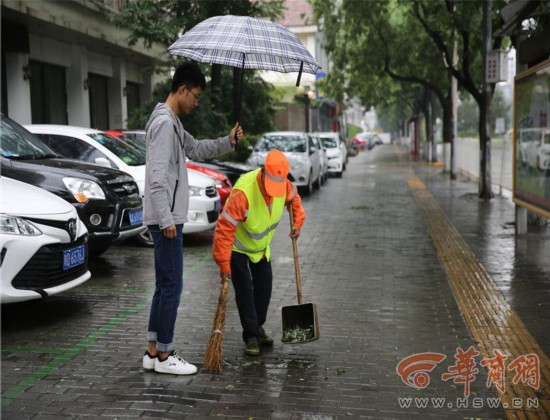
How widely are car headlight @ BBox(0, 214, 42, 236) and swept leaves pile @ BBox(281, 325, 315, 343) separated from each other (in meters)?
2.19

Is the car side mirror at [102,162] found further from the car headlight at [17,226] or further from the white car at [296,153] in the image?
the white car at [296,153]

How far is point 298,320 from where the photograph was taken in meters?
5.25

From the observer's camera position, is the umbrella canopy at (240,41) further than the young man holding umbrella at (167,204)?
Yes

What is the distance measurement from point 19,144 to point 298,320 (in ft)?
13.8

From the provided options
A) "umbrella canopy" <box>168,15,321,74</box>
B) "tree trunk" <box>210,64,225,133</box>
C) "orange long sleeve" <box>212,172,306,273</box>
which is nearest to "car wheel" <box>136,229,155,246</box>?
"umbrella canopy" <box>168,15,321,74</box>

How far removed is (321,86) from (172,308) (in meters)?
27.9

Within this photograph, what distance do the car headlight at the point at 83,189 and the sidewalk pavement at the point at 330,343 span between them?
952mm

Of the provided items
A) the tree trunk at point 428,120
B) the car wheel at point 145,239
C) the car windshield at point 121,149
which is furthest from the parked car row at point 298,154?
the tree trunk at point 428,120

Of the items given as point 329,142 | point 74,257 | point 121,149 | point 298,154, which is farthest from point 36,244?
point 329,142

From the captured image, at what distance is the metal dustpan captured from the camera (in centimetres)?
512

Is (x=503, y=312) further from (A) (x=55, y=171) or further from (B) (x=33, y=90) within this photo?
(B) (x=33, y=90)

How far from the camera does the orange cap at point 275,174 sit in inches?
185

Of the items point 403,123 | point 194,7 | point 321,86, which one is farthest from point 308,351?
point 403,123

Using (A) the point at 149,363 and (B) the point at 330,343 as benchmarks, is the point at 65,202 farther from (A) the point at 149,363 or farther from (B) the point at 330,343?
(B) the point at 330,343
